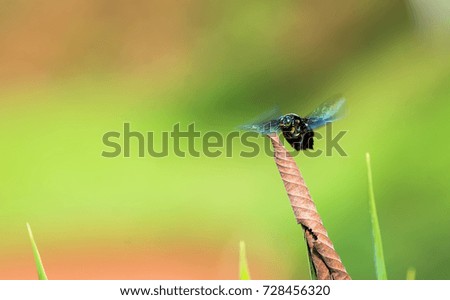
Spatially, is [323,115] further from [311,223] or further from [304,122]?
[311,223]

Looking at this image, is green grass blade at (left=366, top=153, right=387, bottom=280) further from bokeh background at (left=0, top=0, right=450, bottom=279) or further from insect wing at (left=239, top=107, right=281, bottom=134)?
bokeh background at (left=0, top=0, right=450, bottom=279)

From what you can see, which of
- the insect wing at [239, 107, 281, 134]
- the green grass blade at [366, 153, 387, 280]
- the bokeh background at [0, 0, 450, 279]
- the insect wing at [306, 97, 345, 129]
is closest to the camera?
the green grass blade at [366, 153, 387, 280]

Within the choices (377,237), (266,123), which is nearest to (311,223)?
(377,237)

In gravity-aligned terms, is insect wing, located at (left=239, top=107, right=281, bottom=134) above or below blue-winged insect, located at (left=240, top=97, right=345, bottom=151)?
below

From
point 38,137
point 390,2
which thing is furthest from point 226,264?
point 390,2

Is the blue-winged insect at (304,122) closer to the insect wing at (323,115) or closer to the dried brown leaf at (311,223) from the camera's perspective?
the insect wing at (323,115)

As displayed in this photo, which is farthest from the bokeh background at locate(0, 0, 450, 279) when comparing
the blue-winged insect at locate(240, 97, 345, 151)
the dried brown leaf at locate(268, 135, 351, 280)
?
the dried brown leaf at locate(268, 135, 351, 280)
